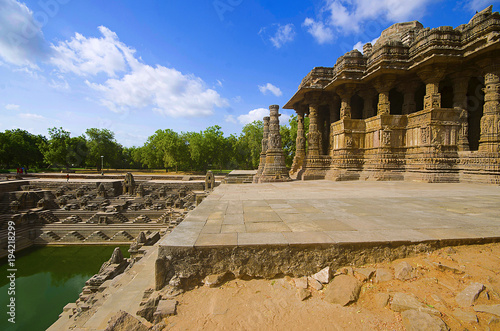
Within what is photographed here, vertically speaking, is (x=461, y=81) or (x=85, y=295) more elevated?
(x=461, y=81)

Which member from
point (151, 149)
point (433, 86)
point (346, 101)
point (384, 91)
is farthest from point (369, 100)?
point (151, 149)

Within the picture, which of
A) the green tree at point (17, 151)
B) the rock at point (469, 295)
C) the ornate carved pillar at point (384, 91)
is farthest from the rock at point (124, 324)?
the green tree at point (17, 151)

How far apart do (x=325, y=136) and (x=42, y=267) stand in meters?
18.7

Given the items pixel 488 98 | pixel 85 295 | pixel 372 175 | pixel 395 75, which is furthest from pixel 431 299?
pixel 395 75

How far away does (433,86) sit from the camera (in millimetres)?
9742

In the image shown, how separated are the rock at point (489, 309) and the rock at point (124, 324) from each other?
2.68 m

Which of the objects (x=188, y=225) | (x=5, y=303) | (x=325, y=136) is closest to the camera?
(x=188, y=225)

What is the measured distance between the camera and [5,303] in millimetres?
7859

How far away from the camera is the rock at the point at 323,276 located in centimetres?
223

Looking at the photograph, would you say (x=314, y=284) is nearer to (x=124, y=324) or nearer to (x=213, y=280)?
(x=213, y=280)

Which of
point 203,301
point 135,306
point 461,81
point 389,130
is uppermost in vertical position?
point 461,81

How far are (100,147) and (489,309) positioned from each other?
163 ft

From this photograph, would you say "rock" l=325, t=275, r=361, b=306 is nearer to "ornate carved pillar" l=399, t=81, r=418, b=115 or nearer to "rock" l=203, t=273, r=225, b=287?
"rock" l=203, t=273, r=225, b=287

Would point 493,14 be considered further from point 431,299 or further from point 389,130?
point 431,299
